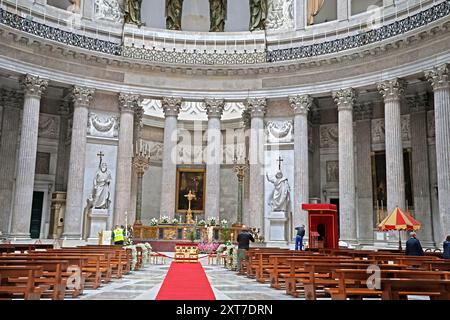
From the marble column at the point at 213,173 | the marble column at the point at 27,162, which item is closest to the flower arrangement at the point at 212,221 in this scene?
the marble column at the point at 213,173

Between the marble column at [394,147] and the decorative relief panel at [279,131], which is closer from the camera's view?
the marble column at [394,147]

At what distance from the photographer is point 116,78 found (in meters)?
28.4

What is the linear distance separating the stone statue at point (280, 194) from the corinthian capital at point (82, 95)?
12412 mm

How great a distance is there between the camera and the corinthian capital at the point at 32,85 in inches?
998

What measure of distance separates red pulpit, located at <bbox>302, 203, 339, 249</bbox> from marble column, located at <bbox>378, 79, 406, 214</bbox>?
4.01 m

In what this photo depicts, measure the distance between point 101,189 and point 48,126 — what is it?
7370mm

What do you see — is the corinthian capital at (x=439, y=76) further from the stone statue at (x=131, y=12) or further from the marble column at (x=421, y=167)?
the stone statue at (x=131, y=12)

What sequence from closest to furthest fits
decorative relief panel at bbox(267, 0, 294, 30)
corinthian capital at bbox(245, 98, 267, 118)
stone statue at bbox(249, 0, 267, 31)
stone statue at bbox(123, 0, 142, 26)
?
corinthian capital at bbox(245, 98, 267, 118) → stone statue at bbox(123, 0, 142, 26) → decorative relief panel at bbox(267, 0, 294, 30) → stone statue at bbox(249, 0, 267, 31)

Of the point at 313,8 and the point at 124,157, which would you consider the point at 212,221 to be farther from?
the point at 313,8

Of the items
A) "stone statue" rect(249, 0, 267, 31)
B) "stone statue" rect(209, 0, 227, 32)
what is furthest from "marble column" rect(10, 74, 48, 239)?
"stone statue" rect(249, 0, 267, 31)

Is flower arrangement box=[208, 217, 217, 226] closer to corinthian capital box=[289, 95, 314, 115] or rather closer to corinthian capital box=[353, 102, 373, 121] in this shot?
corinthian capital box=[289, 95, 314, 115]

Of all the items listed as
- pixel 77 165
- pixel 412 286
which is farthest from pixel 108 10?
pixel 412 286

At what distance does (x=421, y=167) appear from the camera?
2730cm

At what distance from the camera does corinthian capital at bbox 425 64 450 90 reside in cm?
2239
